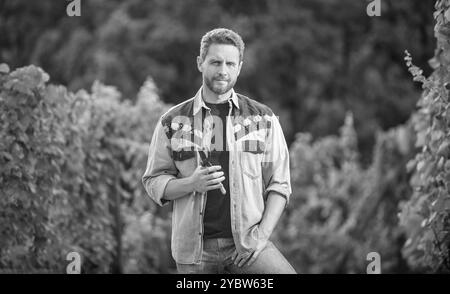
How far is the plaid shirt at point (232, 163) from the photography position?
11.1ft

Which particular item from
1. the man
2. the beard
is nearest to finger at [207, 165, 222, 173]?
the man

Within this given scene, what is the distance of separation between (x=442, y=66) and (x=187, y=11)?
14.0m

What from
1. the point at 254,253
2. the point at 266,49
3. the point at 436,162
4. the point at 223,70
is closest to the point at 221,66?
the point at 223,70

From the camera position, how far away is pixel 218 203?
11.2 feet

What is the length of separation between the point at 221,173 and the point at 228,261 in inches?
14.7

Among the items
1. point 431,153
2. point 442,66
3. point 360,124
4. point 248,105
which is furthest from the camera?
point 360,124

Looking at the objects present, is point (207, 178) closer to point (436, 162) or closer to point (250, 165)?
point (250, 165)

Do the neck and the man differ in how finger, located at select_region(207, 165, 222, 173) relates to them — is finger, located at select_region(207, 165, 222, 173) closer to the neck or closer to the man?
the man

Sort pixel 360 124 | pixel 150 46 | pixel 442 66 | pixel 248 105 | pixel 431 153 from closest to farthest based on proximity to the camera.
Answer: pixel 248 105 → pixel 442 66 → pixel 431 153 → pixel 150 46 → pixel 360 124

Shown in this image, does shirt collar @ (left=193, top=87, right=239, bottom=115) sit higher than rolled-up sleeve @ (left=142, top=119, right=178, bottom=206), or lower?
higher

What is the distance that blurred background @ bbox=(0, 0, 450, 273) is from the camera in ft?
16.9

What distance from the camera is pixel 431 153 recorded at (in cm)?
532
